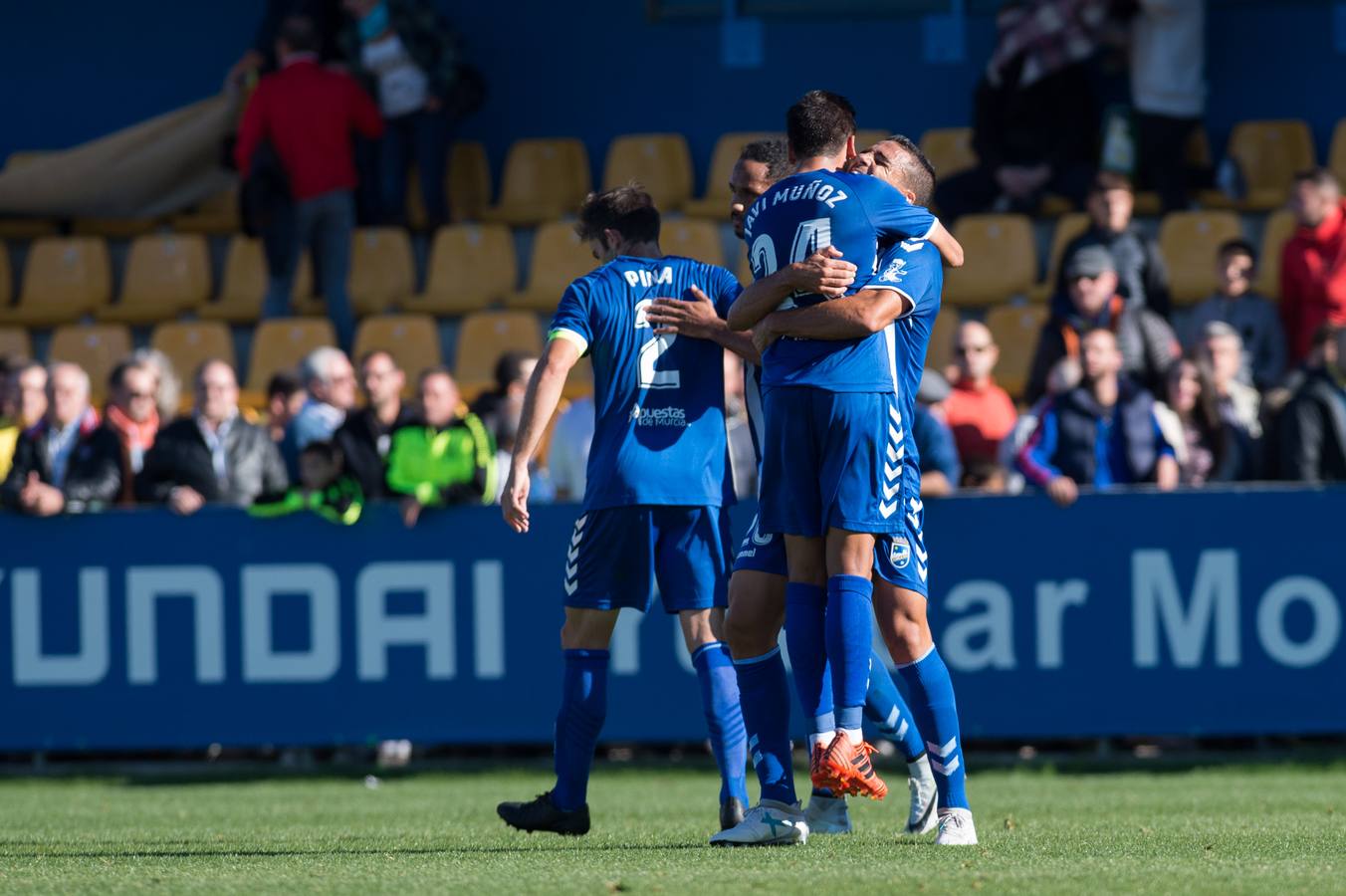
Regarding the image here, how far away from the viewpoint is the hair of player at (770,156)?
6.79m

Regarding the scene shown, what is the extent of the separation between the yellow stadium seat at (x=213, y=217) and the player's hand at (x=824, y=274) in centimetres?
1139

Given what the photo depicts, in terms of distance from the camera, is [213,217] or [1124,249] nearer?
[1124,249]

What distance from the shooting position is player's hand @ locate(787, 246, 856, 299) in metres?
5.93

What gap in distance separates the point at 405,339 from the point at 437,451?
4.03 meters

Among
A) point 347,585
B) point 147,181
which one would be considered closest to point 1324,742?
point 347,585

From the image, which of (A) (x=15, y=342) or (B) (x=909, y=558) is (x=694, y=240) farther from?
(B) (x=909, y=558)

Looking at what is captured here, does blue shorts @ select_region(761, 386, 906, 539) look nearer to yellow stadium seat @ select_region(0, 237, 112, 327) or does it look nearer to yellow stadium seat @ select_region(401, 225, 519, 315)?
yellow stadium seat @ select_region(401, 225, 519, 315)

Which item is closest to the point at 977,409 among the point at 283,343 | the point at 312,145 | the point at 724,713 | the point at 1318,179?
the point at 1318,179

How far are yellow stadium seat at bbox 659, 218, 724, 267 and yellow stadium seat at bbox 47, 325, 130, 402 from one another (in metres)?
4.03

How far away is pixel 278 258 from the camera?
15102mm

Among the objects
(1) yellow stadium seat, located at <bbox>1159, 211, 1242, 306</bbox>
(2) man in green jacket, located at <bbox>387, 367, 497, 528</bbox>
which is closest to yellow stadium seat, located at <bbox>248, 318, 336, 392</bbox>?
(2) man in green jacket, located at <bbox>387, 367, 497, 528</bbox>

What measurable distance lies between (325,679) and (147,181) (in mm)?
7375

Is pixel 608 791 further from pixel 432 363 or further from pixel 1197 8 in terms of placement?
pixel 1197 8

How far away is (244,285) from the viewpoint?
642 inches
